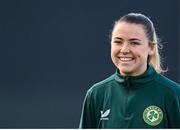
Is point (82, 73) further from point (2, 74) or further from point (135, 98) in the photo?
point (135, 98)

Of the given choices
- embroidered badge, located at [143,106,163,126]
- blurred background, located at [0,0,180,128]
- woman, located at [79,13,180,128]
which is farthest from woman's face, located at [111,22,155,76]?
blurred background, located at [0,0,180,128]

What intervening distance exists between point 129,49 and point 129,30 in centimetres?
9

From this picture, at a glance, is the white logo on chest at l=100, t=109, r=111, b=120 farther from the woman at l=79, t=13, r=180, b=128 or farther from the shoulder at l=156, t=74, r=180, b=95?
the shoulder at l=156, t=74, r=180, b=95

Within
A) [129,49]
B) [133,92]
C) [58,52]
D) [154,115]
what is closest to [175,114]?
[154,115]

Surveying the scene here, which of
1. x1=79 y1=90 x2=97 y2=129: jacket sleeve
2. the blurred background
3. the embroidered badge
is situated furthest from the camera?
the blurred background

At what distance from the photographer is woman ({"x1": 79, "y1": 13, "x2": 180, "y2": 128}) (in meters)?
3.08

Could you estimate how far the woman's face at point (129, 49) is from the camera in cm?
313

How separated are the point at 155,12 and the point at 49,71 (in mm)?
1181

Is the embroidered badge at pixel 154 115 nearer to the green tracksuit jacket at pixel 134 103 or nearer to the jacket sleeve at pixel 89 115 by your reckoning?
the green tracksuit jacket at pixel 134 103

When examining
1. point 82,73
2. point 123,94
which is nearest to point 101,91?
point 123,94

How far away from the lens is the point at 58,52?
278 inches

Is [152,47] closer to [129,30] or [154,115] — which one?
[129,30]

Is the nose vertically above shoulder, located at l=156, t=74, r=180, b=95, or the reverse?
the nose

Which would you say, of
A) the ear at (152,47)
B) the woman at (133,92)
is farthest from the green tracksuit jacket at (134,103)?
the ear at (152,47)
